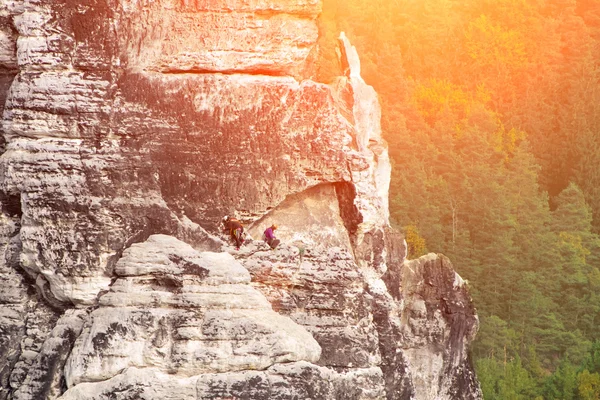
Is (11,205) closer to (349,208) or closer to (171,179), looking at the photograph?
(171,179)

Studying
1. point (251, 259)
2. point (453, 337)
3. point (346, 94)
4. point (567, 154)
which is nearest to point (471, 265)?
point (567, 154)

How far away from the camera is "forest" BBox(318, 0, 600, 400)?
124ft

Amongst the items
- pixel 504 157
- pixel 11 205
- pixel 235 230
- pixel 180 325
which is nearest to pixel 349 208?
pixel 235 230

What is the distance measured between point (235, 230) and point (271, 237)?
618 millimetres

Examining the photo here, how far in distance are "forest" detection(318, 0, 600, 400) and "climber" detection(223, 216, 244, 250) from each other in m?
12.5

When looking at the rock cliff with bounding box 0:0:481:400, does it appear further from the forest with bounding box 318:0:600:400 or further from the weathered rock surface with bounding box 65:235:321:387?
the forest with bounding box 318:0:600:400

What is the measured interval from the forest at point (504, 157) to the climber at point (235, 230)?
1249cm

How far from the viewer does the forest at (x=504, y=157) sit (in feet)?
124

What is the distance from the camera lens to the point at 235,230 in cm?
2161

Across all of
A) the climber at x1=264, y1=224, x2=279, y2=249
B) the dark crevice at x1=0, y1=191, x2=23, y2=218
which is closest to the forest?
the climber at x1=264, y1=224, x2=279, y2=249

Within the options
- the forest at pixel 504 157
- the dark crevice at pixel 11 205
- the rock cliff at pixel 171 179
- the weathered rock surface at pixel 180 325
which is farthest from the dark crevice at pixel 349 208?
the forest at pixel 504 157

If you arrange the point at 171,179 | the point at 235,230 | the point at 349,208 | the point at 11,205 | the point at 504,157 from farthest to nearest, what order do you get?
the point at 504,157
the point at 349,208
the point at 11,205
the point at 171,179
the point at 235,230

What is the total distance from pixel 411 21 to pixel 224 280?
1409 inches

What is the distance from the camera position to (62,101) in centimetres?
2169
